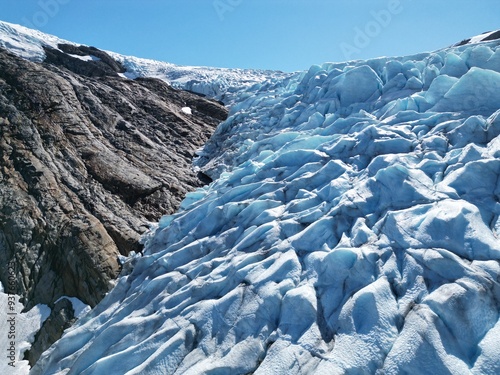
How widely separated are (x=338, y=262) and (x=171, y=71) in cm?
3148

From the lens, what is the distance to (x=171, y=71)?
34.9 metres

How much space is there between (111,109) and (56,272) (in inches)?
361

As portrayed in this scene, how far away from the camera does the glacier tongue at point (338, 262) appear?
5293mm

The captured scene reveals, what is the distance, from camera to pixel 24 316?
9266mm

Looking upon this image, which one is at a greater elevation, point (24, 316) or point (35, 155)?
point (35, 155)

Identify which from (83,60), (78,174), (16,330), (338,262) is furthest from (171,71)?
(338,262)

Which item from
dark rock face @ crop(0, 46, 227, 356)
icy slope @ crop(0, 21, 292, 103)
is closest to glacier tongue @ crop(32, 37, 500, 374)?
dark rock face @ crop(0, 46, 227, 356)

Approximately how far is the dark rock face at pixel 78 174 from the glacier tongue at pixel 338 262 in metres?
1.24

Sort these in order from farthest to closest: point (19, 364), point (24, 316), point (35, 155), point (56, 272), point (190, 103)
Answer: point (190, 103) < point (35, 155) < point (56, 272) < point (24, 316) < point (19, 364)

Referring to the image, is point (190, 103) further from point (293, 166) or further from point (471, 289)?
point (471, 289)

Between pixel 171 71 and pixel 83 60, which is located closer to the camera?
pixel 83 60

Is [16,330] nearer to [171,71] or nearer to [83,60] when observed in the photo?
[83,60]

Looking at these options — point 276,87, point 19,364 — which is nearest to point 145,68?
point 276,87

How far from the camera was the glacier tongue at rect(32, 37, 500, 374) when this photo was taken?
5293 millimetres
